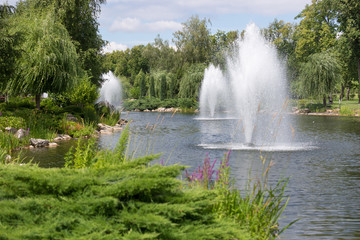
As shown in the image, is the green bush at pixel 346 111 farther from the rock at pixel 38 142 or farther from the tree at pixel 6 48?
the tree at pixel 6 48

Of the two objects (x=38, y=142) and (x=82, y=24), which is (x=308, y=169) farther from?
(x=82, y=24)

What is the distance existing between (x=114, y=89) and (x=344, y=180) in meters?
45.7

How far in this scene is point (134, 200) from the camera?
3.62 m

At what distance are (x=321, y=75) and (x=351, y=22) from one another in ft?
19.7

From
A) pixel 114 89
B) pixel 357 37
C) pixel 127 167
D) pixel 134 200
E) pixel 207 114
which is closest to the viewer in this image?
pixel 134 200

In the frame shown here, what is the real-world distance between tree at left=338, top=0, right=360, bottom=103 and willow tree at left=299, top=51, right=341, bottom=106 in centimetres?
234

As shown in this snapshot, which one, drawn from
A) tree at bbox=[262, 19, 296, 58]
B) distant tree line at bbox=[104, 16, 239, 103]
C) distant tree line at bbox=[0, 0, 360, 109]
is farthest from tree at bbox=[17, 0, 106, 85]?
tree at bbox=[262, 19, 296, 58]

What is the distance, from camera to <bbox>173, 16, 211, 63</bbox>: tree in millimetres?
55625

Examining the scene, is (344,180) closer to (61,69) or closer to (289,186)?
(289,186)

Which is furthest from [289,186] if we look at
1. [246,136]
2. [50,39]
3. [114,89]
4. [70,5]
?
[114,89]

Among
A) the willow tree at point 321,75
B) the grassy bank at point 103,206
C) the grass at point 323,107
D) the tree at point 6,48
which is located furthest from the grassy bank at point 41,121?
the willow tree at point 321,75

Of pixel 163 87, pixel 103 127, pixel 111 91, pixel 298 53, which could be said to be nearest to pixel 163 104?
pixel 163 87

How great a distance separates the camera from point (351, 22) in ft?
130

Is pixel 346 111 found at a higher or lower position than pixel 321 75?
lower
